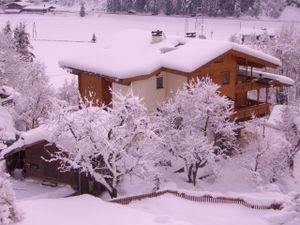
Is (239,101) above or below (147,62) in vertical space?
below

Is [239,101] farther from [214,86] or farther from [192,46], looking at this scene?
[214,86]

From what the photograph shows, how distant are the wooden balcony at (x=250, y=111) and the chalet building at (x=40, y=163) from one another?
11.1 meters

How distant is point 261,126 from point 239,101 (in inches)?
92.6

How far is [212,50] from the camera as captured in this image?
29.5 metres

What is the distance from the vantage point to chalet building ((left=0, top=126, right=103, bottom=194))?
968 inches

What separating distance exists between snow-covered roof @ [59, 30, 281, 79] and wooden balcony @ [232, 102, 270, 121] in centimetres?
313

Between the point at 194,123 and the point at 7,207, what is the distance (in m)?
12.3

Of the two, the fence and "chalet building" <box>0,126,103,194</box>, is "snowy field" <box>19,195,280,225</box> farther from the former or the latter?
"chalet building" <box>0,126,103,194</box>

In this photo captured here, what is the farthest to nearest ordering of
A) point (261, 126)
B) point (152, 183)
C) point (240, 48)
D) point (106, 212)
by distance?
point (261, 126), point (240, 48), point (152, 183), point (106, 212)

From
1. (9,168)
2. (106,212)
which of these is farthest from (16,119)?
(106,212)

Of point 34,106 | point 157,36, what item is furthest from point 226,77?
point 34,106

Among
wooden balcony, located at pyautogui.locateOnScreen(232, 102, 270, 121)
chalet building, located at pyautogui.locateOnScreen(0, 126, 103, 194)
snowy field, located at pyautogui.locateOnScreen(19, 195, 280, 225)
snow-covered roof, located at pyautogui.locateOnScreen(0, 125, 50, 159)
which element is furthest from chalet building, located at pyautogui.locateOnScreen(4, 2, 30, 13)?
snowy field, located at pyautogui.locateOnScreen(19, 195, 280, 225)

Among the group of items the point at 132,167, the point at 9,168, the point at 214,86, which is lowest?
the point at 9,168

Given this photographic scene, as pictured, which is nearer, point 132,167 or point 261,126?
point 132,167
